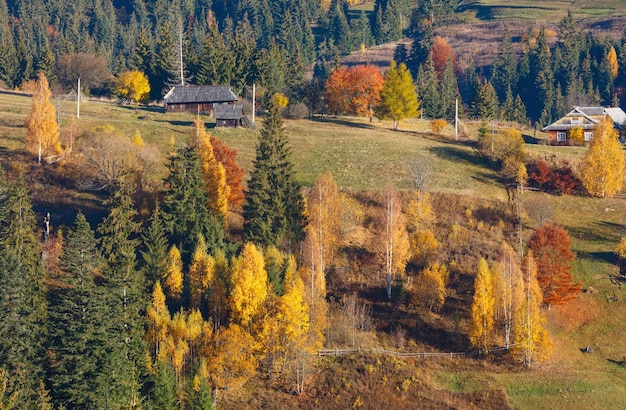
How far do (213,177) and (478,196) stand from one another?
83.3ft

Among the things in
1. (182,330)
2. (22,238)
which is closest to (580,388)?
(182,330)

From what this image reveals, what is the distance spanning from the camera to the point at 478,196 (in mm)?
79125

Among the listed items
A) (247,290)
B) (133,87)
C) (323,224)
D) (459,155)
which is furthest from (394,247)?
(133,87)

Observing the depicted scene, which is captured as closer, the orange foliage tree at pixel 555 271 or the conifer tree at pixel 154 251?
the conifer tree at pixel 154 251

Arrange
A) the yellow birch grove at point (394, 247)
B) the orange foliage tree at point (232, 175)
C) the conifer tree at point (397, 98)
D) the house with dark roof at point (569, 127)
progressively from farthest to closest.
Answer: the conifer tree at point (397, 98) → the house with dark roof at point (569, 127) → the orange foliage tree at point (232, 175) → the yellow birch grove at point (394, 247)

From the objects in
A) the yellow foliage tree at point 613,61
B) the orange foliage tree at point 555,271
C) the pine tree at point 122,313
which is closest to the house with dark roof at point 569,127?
the orange foliage tree at point 555,271

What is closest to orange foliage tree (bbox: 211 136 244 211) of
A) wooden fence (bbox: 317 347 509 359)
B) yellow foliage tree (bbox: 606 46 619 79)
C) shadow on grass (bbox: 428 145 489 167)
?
wooden fence (bbox: 317 347 509 359)

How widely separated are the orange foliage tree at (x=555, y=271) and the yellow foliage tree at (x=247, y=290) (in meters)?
22.2

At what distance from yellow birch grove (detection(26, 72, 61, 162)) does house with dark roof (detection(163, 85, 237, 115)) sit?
979 inches

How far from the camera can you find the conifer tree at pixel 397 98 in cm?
10275

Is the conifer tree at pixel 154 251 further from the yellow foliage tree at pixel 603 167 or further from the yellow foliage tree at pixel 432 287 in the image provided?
the yellow foliage tree at pixel 603 167

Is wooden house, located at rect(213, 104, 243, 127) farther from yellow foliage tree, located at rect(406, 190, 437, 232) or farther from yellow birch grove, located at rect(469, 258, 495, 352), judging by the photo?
yellow birch grove, located at rect(469, 258, 495, 352)

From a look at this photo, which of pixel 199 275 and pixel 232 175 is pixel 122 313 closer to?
pixel 199 275

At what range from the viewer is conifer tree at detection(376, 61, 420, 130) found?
4045 inches
